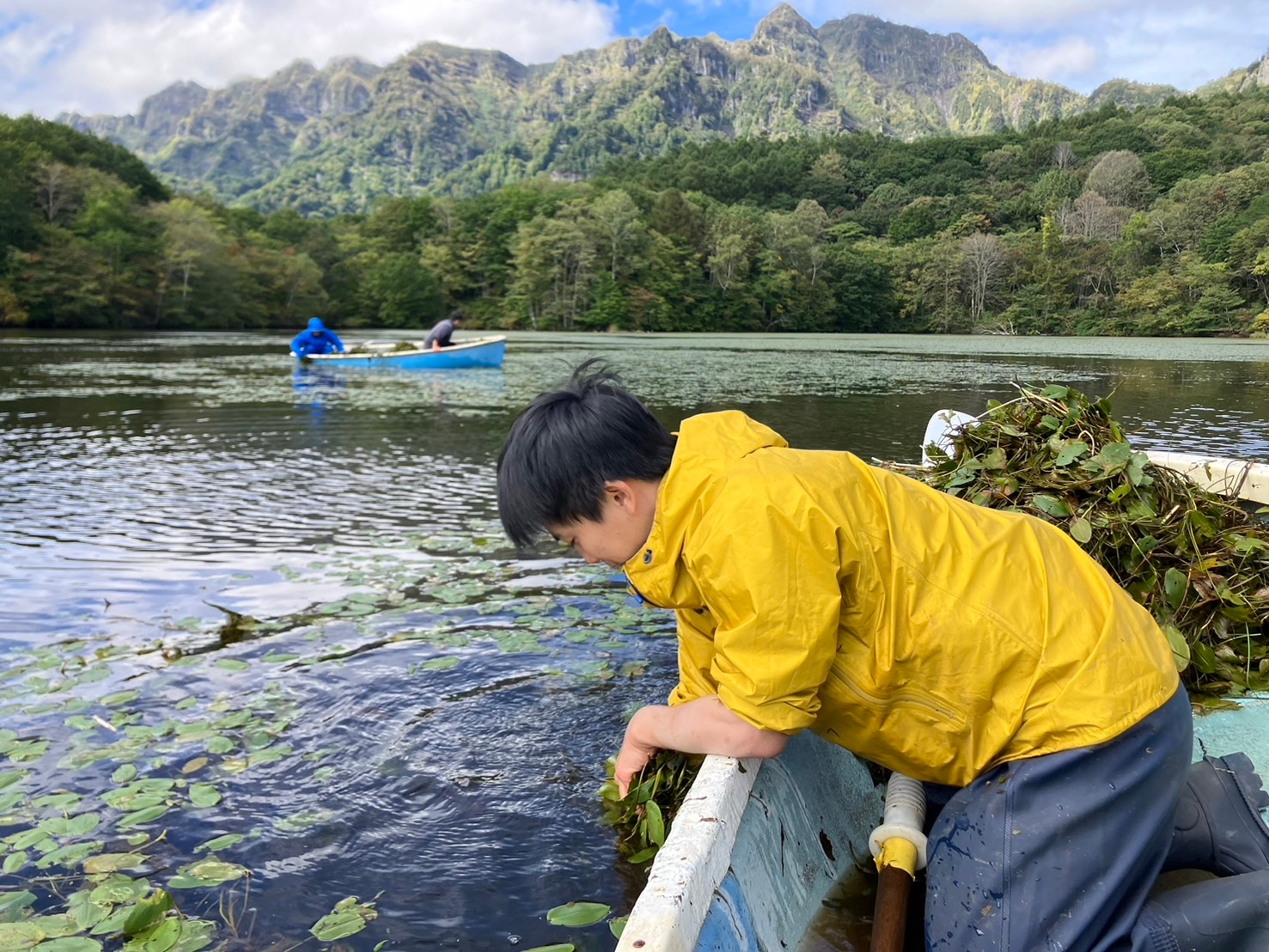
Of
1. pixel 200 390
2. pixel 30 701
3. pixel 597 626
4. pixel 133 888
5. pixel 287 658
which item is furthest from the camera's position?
pixel 200 390

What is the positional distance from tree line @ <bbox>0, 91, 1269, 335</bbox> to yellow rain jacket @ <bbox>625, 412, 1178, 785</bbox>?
2268 inches

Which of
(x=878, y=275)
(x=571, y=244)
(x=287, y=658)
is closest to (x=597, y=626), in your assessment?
(x=287, y=658)

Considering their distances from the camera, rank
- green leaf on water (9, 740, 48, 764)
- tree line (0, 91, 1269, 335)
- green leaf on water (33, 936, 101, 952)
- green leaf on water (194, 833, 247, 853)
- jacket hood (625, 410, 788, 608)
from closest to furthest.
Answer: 1. jacket hood (625, 410, 788, 608)
2. green leaf on water (33, 936, 101, 952)
3. green leaf on water (194, 833, 247, 853)
4. green leaf on water (9, 740, 48, 764)
5. tree line (0, 91, 1269, 335)

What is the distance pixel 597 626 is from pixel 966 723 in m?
3.62

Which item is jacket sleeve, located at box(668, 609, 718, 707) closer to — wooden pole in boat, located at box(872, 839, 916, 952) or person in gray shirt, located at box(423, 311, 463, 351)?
Result: wooden pole in boat, located at box(872, 839, 916, 952)

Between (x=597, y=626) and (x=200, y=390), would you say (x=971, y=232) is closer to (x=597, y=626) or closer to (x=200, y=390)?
(x=200, y=390)

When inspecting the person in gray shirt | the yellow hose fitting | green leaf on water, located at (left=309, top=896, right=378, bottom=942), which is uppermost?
the person in gray shirt

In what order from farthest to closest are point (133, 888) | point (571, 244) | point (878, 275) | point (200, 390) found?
point (878, 275) < point (571, 244) < point (200, 390) < point (133, 888)

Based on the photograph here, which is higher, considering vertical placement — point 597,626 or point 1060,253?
point 1060,253

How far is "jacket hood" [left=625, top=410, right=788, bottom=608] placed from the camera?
1.68m

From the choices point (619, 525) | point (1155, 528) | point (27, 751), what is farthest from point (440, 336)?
point (619, 525)

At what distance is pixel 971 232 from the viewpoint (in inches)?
3494

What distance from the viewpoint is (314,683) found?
432cm

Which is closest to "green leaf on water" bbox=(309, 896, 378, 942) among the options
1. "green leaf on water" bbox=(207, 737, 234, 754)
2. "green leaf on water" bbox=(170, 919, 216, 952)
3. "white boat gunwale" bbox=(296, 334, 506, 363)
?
"green leaf on water" bbox=(170, 919, 216, 952)
